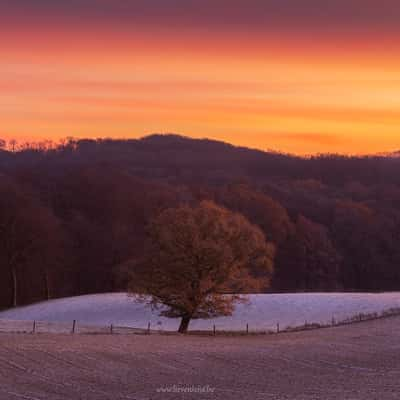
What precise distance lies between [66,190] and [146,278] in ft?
185

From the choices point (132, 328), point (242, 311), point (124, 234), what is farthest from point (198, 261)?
point (124, 234)

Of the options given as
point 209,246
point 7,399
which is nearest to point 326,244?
point 209,246

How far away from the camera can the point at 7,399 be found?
20.6 metres

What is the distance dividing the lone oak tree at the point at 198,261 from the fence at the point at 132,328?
2.19 metres

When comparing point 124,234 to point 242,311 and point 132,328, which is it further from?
point 132,328

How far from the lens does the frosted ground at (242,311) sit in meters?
54.1

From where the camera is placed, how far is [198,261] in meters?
43.1

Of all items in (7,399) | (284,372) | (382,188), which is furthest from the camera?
(382,188)

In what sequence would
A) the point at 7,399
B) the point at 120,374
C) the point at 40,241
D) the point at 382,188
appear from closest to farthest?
1. the point at 7,399
2. the point at 120,374
3. the point at 40,241
4. the point at 382,188

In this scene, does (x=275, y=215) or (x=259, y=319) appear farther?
(x=275, y=215)

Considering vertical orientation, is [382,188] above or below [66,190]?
above

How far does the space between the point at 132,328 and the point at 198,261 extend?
23.4 feet

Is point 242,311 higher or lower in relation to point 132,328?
higher

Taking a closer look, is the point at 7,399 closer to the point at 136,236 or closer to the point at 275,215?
the point at 136,236
